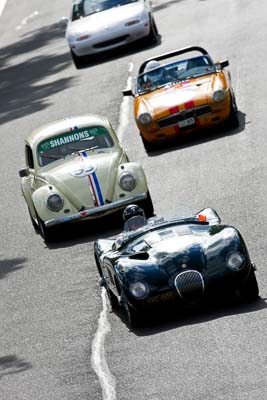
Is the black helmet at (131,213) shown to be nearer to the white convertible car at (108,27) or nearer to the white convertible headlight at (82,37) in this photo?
the white convertible car at (108,27)

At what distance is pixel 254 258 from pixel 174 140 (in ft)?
28.0

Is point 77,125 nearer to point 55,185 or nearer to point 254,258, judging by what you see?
point 55,185

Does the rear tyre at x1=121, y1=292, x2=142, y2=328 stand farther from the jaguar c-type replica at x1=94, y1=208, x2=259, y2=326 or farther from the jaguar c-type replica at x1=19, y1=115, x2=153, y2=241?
the jaguar c-type replica at x1=19, y1=115, x2=153, y2=241

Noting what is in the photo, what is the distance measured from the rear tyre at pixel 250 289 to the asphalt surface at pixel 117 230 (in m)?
0.13

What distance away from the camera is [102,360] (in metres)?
12.0

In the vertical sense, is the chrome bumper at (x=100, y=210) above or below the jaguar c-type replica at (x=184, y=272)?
below

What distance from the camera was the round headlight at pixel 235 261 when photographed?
12633 millimetres

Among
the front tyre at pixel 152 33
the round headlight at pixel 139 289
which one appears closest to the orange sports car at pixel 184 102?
the front tyre at pixel 152 33

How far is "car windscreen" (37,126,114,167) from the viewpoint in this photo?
18859 millimetres

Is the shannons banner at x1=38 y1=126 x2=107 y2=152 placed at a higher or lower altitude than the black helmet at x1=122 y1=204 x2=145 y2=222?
lower

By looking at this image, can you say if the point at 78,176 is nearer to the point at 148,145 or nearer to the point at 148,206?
the point at 148,206

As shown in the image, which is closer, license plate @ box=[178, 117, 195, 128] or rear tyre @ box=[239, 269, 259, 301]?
rear tyre @ box=[239, 269, 259, 301]

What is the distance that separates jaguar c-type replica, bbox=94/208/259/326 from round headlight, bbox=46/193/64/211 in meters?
4.91

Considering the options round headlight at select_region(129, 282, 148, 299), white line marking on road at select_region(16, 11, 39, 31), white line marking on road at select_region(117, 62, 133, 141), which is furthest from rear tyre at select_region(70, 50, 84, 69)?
round headlight at select_region(129, 282, 148, 299)
